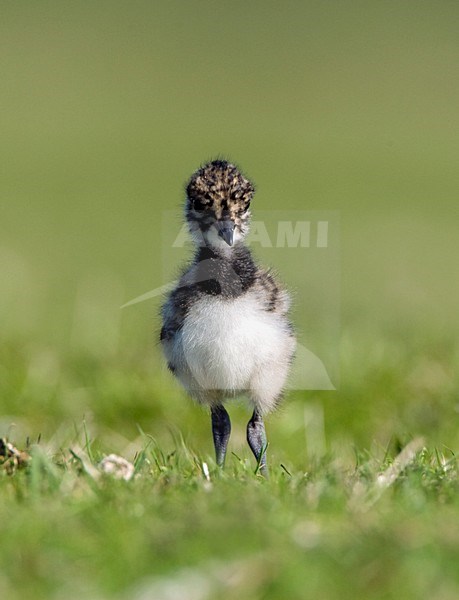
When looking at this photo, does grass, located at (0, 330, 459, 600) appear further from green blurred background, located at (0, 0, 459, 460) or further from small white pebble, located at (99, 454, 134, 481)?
green blurred background, located at (0, 0, 459, 460)

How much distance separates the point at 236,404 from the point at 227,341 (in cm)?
46

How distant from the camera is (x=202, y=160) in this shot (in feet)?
53.4

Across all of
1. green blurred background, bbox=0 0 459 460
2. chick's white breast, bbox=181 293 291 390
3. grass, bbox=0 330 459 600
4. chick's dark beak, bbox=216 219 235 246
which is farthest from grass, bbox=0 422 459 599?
green blurred background, bbox=0 0 459 460

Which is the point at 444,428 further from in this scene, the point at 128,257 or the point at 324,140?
the point at 324,140

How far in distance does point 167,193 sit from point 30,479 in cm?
1457

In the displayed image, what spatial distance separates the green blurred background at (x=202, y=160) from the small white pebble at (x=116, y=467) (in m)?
1.03

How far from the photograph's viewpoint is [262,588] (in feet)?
9.77

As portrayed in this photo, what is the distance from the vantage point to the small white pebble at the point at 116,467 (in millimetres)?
4039

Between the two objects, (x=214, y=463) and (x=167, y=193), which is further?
(x=167, y=193)

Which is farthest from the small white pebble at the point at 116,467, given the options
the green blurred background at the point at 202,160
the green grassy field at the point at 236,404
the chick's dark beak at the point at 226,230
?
the green blurred background at the point at 202,160

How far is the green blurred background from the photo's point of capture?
22.4 ft

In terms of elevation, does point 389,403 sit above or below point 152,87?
below

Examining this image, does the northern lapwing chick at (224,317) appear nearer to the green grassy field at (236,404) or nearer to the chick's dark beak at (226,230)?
the chick's dark beak at (226,230)

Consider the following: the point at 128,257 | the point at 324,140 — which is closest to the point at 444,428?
the point at 128,257
